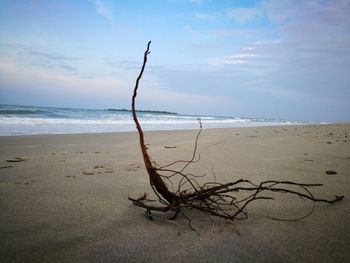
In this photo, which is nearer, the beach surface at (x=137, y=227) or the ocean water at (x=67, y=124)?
the beach surface at (x=137, y=227)

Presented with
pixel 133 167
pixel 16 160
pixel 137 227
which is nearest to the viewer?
pixel 137 227

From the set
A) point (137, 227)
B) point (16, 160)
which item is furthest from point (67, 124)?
point (137, 227)

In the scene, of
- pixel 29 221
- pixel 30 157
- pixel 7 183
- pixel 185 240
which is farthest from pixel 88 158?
pixel 185 240

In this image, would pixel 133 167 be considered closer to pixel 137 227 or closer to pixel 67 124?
pixel 137 227

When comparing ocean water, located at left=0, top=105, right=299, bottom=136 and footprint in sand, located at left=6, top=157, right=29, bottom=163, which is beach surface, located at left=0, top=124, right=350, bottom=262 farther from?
ocean water, located at left=0, top=105, right=299, bottom=136

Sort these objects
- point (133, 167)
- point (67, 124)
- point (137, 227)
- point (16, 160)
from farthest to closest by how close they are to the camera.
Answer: point (67, 124), point (16, 160), point (133, 167), point (137, 227)

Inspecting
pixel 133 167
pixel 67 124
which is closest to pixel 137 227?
pixel 133 167

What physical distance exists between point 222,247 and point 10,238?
1.11 metres

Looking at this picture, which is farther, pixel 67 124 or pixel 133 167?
pixel 67 124

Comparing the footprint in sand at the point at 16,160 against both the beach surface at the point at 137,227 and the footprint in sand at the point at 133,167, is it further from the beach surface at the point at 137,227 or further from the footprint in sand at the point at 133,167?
the footprint in sand at the point at 133,167

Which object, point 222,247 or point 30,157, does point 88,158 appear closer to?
point 30,157

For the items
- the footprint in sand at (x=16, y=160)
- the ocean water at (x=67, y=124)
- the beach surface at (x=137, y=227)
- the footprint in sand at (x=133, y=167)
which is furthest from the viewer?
the ocean water at (x=67, y=124)

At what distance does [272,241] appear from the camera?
1311 millimetres

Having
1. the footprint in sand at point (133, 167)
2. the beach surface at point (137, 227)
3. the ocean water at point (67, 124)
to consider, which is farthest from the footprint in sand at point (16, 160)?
the ocean water at point (67, 124)
